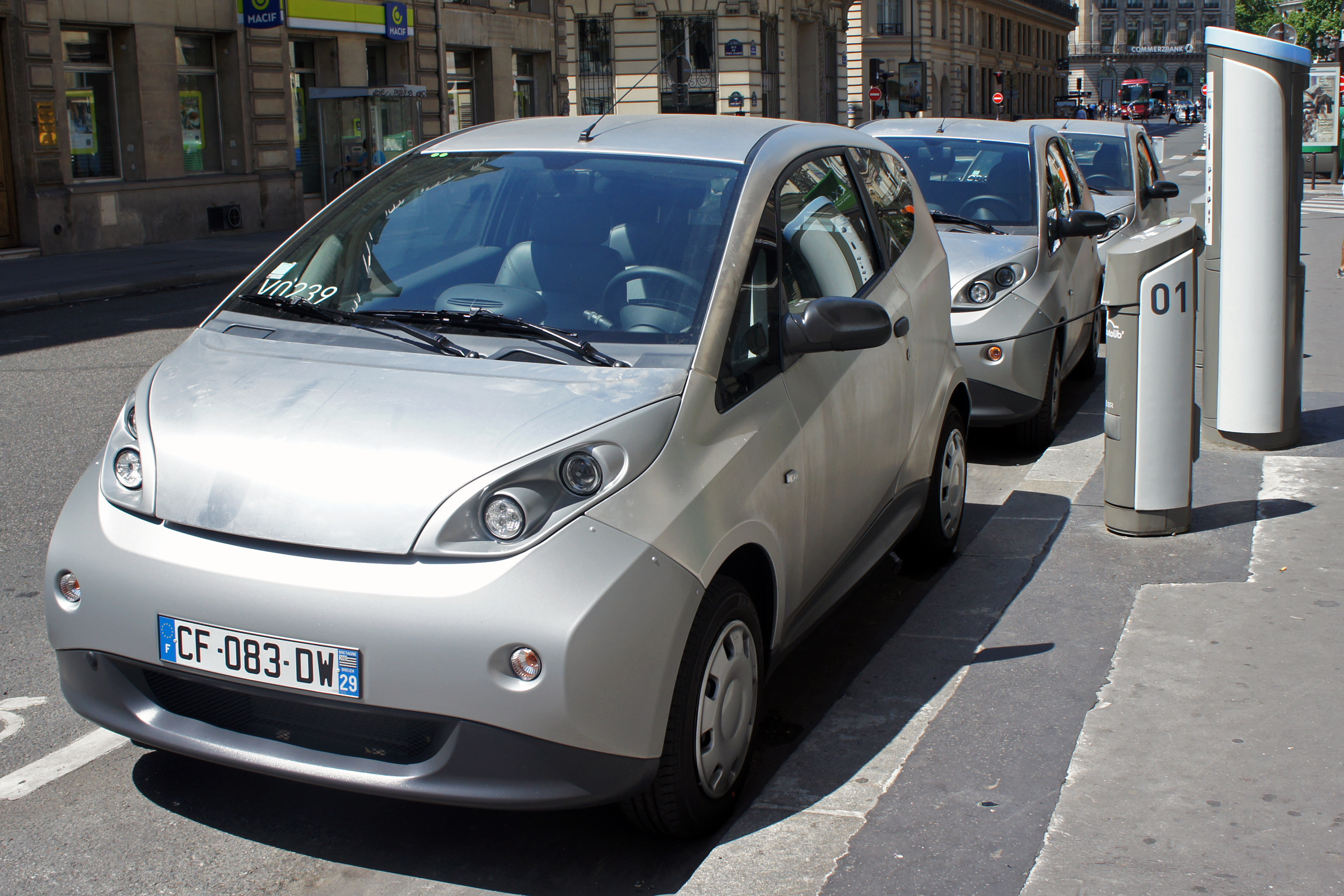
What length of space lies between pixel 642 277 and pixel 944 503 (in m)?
1.98

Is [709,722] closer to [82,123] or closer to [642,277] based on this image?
[642,277]

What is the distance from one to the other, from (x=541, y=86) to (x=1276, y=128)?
28.0m

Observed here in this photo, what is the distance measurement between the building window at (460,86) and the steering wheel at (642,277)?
26.8 metres

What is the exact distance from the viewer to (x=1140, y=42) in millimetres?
140375

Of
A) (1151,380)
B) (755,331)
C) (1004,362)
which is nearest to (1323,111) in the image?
(1004,362)

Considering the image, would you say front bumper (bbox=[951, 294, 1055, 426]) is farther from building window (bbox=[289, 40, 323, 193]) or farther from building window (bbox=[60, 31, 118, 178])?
building window (bbox=[289, 40, 323, 193])

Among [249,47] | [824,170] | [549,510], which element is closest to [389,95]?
[249,47]

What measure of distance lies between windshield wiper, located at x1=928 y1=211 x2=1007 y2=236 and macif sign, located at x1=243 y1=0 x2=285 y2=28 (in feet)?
55.1

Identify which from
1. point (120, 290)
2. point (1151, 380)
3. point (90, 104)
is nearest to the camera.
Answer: point (1151, 380)

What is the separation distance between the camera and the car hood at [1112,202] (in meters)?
9.73

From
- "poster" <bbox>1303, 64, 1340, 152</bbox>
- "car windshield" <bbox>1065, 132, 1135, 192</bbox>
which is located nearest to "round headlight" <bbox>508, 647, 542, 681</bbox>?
"car windshield" <bbox>1065, 132, 1135, 192</bbox>

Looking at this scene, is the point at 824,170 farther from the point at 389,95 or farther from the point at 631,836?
the point at 389,95

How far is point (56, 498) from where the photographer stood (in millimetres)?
5922

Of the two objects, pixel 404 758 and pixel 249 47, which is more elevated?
pixel 249 47
